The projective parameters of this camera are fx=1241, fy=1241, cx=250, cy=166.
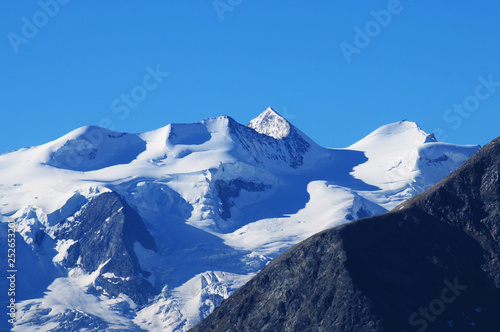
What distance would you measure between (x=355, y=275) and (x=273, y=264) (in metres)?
18.2

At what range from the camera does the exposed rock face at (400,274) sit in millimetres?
172000

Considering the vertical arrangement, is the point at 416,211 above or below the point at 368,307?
above

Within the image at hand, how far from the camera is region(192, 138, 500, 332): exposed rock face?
564ft

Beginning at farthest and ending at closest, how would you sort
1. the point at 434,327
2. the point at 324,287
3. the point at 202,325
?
the point at 202,325 → the point at 324,287 → the point at 434,327

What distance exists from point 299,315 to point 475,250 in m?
28.8

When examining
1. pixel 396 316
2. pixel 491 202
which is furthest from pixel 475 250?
pixel 396 316

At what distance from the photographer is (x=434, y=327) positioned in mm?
168500

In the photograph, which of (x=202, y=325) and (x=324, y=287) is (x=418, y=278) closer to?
(x=324, y=287)

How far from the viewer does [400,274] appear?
18038 cm

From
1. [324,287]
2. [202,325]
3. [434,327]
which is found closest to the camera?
[434,327]

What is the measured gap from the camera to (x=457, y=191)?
194 meters

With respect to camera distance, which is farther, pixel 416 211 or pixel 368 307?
pixel 416 211

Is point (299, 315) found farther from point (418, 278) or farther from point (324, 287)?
point (418, 278)

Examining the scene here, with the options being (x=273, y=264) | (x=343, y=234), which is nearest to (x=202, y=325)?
(x=273, y=264)
